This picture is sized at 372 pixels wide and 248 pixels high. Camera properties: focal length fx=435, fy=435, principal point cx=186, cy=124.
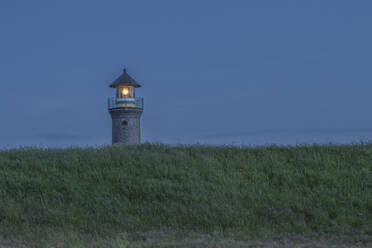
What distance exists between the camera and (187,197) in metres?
14.4

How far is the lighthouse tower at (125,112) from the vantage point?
3331 centimetres

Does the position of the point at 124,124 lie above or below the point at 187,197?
above

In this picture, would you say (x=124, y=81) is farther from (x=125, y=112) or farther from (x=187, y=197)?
(x=187, y=197)

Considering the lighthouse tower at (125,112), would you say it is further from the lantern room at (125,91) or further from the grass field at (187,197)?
the grass field at (187,197)

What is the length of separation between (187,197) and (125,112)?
1974 centimetres

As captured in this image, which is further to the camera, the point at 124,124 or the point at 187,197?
the point at 124,124

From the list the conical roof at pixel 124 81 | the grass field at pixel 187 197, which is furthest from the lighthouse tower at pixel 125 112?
the grass field at pixel 187 197

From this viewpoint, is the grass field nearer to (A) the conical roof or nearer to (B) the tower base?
(B) the tower base

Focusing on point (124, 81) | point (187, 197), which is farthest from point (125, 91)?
point (187, 197)

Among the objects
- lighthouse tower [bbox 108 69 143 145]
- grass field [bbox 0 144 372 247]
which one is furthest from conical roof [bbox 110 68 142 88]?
grass field [bbox 0 144 372 247]

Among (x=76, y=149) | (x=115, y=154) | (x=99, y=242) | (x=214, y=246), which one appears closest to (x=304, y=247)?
(x=214, y=246)

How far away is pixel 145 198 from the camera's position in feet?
47.8

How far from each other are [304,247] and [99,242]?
16.0 feet

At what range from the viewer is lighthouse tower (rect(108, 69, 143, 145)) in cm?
A: 3331
